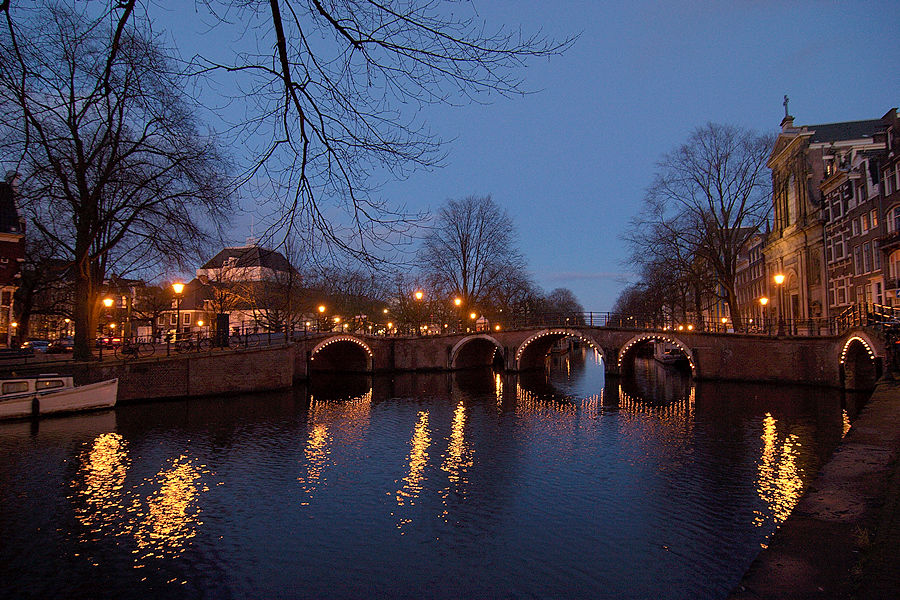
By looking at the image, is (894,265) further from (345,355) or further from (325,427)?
(345,355)

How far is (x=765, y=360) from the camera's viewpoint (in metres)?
29.4

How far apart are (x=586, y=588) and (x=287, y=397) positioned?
70.0 feet

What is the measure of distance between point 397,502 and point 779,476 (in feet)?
26.6

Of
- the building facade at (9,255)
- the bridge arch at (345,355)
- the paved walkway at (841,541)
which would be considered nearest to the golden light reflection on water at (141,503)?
the paved walkway at (841,541)

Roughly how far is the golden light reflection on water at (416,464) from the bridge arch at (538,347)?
20.7 m

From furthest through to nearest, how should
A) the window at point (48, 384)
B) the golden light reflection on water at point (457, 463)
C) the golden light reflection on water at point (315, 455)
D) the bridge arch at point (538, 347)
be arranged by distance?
1. the bridge arch at point (538, 347)
2. the window at point (48, 384)
3. the golden light reflection on water at point (315, 455)
4. the golden light reflection on water at point (457, 463)

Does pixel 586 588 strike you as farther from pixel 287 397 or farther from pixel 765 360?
pixel 765 360

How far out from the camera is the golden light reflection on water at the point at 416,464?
11.2 metres

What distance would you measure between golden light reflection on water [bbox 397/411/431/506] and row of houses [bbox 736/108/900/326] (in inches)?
814

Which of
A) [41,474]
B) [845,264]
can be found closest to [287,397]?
[41,474]

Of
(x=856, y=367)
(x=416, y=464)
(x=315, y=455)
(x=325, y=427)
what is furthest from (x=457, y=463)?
(x=856, y=367)

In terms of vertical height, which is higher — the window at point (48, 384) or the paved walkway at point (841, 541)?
the window at point (48, 384)

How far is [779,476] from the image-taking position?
482 inches

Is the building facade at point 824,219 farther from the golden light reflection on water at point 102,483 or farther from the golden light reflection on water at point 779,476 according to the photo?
the golden light reflection on water at point 102,483
